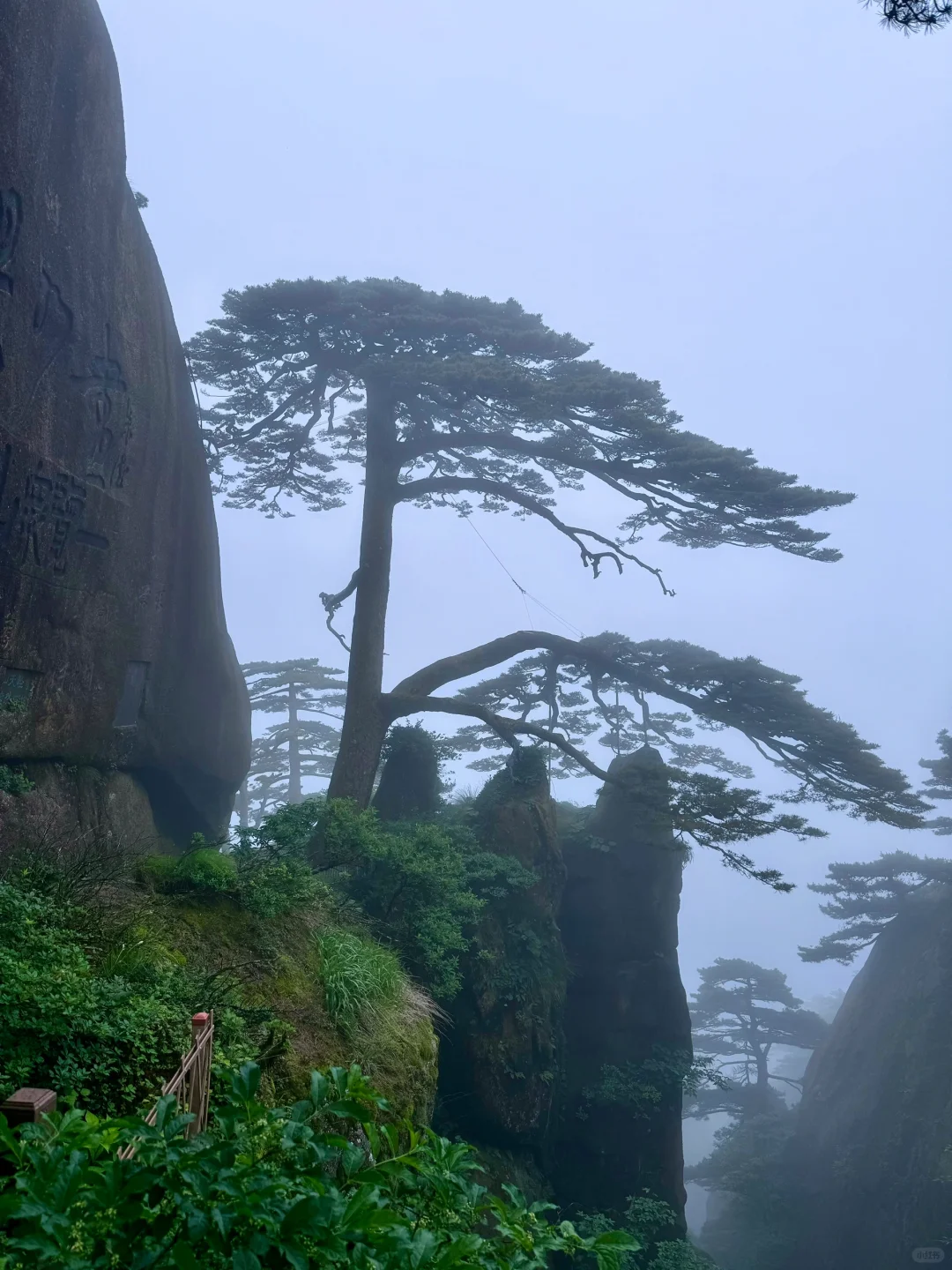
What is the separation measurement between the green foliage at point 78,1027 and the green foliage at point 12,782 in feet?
10.5

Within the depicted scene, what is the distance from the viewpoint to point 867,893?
27.7 m

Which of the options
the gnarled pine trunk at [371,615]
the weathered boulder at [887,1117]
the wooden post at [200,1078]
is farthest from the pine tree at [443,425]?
the weathered boulder at [887,1117]

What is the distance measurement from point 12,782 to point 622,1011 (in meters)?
10.6

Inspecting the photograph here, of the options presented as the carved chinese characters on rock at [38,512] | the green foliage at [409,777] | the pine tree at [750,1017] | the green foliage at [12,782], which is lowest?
the pine tree at [750,1017]

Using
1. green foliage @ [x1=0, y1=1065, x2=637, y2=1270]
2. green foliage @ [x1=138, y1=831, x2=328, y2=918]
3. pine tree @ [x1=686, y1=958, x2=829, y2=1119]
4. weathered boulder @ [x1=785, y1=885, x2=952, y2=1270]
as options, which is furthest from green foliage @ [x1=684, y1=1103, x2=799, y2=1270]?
green foliage @ [x1=0, y1=1065, x2=637, y2=1270]

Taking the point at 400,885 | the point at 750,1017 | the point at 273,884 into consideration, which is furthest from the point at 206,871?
the point at 750,1017

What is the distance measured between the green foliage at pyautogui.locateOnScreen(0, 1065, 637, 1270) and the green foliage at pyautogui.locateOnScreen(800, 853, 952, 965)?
2766 cm

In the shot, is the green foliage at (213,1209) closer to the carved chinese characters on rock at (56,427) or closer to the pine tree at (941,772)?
the carved chinese characters on rock at (56,427)

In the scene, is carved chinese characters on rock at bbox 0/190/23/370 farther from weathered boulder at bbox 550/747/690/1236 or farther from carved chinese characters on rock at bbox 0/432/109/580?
weathered boulder at bbox 550/747/690/1236

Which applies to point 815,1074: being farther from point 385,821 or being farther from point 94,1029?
point 94,1029

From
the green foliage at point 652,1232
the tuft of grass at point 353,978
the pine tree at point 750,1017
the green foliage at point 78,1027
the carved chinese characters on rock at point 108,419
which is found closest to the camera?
the green foliage at point 78,1027

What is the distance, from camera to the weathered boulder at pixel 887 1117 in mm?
20125

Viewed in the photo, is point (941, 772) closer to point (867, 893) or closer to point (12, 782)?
point (867, 893)

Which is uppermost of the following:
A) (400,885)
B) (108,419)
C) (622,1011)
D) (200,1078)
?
(108,419)
